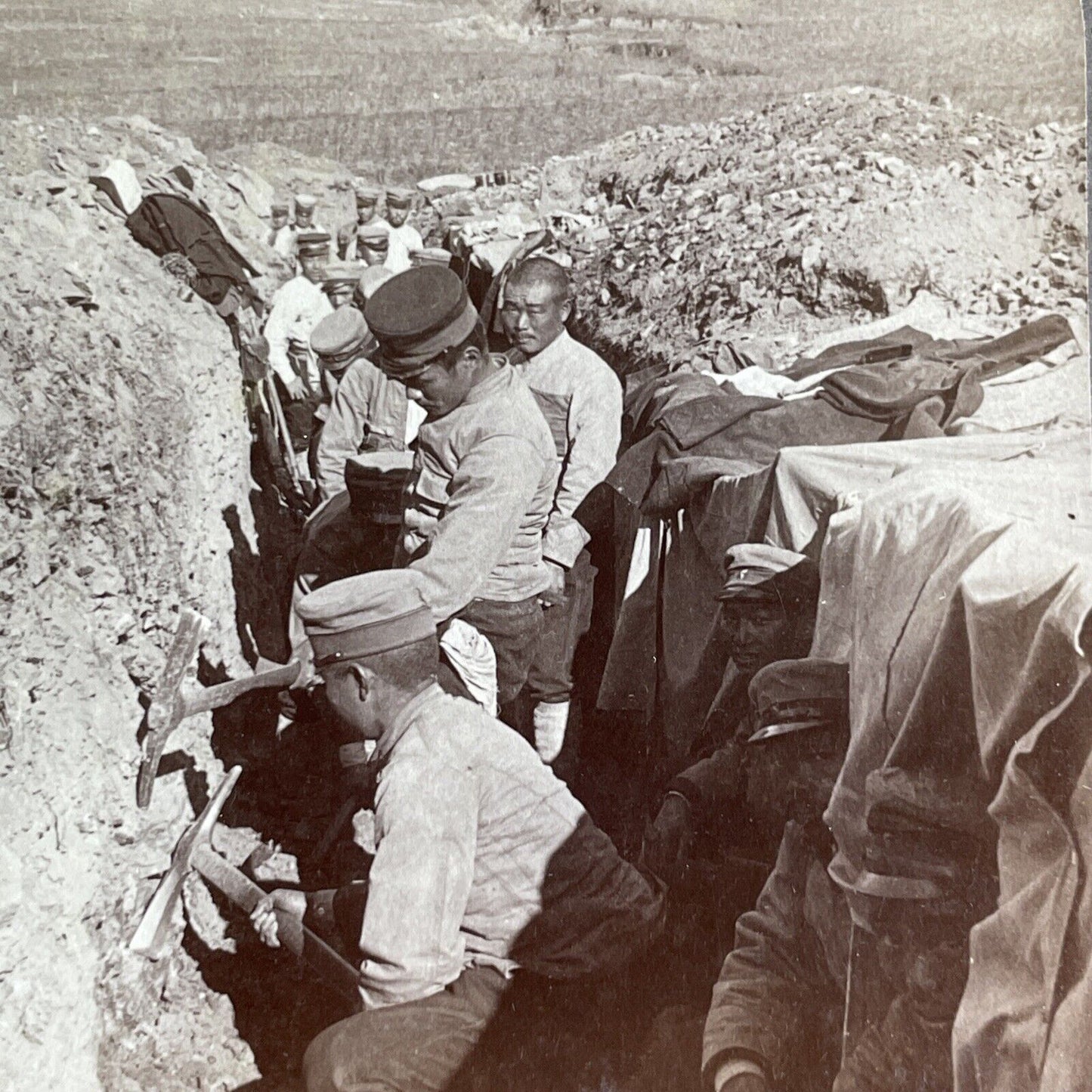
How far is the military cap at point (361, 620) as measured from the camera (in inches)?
69.7

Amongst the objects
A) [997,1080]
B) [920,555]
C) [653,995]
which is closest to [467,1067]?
[653,995]

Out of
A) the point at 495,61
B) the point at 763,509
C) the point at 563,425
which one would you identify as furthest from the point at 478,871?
the point at 495,61

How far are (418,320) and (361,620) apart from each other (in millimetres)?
820

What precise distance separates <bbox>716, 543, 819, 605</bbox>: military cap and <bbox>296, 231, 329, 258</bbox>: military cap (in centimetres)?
168

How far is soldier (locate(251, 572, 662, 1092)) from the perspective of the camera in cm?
158

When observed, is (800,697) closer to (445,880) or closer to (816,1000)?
(816,1000)

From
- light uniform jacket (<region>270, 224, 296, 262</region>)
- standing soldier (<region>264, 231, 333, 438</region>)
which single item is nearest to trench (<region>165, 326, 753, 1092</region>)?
standing soldier (<region>264, 231, 333, 438</region>)

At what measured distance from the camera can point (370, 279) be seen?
3107 mm

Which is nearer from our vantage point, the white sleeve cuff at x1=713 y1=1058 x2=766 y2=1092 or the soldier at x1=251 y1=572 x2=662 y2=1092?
the soldier at x1=251 y1=572 x2=662 y2=1092

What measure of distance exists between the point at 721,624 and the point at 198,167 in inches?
71.9

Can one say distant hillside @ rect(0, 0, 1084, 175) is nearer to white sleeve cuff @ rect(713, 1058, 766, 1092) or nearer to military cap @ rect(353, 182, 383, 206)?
military cap @ rect(353, 182, 383, 206)

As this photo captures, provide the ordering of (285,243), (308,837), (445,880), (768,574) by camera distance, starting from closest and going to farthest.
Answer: (445,880) < (768,574) < (308,837) < (285,243)

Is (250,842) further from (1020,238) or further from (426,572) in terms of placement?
(1020,238)

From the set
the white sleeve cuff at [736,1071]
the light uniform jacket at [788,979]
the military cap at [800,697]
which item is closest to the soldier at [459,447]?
the military cap at [800,697]
